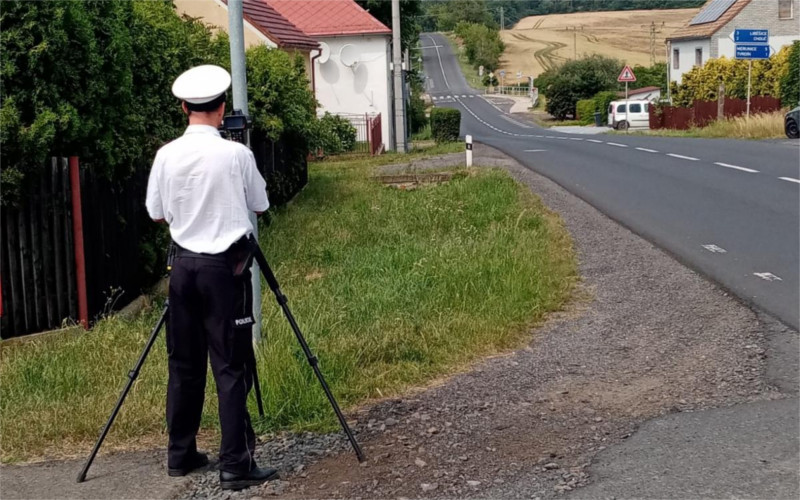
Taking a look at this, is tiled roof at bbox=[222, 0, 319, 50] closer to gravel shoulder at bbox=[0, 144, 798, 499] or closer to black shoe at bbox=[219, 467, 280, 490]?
gravel shoulder at bbox=[0, 144, 798, 499]

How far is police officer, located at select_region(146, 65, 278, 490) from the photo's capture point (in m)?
4.36

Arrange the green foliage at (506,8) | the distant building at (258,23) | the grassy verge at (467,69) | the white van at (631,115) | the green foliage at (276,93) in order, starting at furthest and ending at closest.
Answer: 1. the green foliage at (506,8)
2. the grassy verge at (467,69)
3. the white van at (631,115)
4. the distant building at (258,23)
5. the green foliage at (276,93)

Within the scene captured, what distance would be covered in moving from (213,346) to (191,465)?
2.18 feet

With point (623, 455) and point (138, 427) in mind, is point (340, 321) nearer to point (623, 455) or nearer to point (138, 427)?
point (138, 427)

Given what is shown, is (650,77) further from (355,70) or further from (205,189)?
(205,189)

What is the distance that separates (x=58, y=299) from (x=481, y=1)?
173 m

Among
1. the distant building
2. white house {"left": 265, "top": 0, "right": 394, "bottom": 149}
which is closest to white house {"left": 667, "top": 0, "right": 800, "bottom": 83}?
white house {"left": 265, "top": 0, "right": 394, "bottom": 149}

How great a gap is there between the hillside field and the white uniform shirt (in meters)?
110

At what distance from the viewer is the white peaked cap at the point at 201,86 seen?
4.44m

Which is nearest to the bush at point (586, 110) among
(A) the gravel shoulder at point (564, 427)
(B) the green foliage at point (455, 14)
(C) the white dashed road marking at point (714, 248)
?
(C) the white dashed road marking at point (714, 248)

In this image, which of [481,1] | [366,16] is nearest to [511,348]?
[366,16]

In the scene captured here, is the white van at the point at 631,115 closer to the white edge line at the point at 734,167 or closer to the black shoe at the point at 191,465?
the white edge line at the point at 734,167

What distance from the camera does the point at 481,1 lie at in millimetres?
173750

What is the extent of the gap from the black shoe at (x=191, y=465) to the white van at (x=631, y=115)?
167ft
